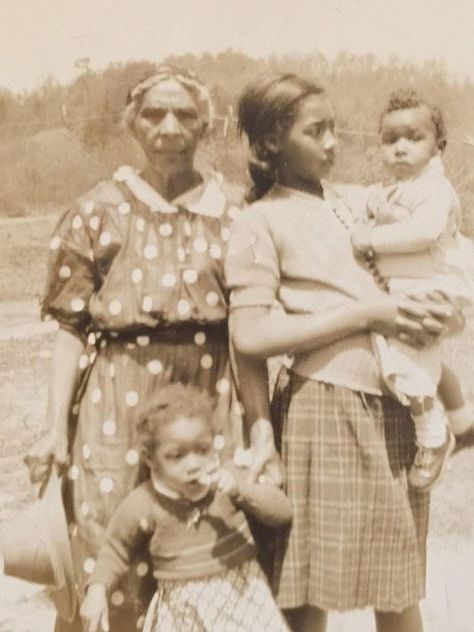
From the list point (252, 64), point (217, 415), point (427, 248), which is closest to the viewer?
point (427, 248)

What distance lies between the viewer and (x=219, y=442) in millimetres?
1243

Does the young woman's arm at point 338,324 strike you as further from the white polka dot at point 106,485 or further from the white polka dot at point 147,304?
the white polka dot at point 106,485

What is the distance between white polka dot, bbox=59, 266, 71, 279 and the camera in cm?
123

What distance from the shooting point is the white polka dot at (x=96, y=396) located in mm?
1251

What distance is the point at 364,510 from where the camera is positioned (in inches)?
46.2

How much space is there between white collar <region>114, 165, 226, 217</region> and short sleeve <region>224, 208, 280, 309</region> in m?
0.07

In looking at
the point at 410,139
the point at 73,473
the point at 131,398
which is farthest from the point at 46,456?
the point at 410,139

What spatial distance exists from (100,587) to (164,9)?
0.95 metres

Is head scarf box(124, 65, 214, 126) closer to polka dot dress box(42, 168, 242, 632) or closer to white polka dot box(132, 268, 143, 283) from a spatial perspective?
polka dot dress box(42, 168, 242, 632)

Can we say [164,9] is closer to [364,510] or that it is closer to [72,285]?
[72,285]

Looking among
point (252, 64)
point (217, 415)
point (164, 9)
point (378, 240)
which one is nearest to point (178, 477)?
point (217, 415)

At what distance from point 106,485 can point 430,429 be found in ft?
1.60

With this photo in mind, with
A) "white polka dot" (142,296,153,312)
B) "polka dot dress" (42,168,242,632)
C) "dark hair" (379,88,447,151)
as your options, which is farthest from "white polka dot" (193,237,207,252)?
"dark hair" (379,88,447,151)

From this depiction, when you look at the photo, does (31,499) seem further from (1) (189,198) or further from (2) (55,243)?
(1) (189,198)
